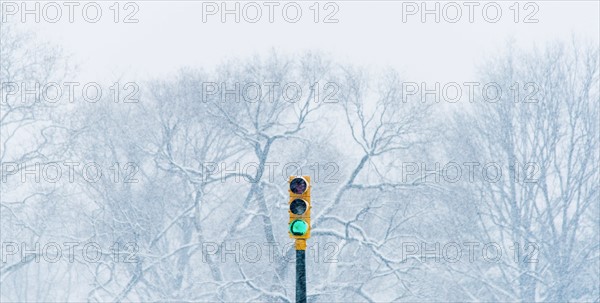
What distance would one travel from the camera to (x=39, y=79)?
1216 inches

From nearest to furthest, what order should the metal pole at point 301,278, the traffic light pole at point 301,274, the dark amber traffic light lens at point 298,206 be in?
the dark amber traffic light lens at point 298,206 < the traffic light pole at point 301,274 < the metal pole at point 301,278

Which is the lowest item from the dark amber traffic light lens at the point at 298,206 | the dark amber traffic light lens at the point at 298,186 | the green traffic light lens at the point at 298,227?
the green traffic light lens at the point at 298,227

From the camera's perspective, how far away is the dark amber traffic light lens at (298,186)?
11562mm

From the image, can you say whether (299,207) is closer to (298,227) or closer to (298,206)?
(298,206)

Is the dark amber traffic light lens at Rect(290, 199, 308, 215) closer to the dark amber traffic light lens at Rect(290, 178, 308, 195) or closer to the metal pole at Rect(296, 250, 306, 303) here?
the dark amber traffic light lens at Rect(290, 178, 308, 195)

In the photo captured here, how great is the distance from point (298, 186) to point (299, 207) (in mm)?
242

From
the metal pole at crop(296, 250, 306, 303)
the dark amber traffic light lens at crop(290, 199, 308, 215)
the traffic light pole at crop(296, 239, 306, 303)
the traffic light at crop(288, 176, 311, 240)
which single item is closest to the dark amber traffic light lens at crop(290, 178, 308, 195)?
the traffic light at crop(288, 176, 311, 240)

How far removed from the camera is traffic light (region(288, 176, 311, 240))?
11.5m

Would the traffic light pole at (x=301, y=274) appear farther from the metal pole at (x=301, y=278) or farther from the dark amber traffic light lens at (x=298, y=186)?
the dark amber traffic light lens at (x=298, y=186)

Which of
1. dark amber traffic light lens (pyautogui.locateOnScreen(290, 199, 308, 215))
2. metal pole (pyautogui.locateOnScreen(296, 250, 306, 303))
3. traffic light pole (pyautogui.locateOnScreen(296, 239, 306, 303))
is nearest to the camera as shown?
dark amber traffic light lens (pyautogui.locateOnScreen(290, 199, 308, 215))

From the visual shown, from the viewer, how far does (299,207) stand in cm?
1152

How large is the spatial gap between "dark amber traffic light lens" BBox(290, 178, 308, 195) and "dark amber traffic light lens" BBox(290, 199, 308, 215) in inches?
4.2

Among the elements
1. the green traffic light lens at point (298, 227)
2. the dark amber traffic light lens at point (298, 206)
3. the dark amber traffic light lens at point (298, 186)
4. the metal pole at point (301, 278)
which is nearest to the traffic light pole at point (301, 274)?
the metal pole at point (301, 278)

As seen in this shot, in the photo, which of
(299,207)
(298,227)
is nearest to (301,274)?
(298,227)
